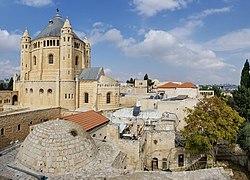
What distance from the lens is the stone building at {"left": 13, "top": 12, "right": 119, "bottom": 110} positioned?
35.3 m

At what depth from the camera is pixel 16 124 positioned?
21859mm

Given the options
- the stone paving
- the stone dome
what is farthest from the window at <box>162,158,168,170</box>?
the stone dome

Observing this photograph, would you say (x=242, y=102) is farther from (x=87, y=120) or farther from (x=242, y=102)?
(x=87, y=120)

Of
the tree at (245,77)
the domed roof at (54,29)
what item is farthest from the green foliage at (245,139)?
the domed roof at (54,29)

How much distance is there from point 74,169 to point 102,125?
12.5m

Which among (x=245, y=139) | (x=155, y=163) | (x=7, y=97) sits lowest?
(x=155, y=163)

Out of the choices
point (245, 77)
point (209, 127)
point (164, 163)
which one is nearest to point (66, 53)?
point (164, 163)

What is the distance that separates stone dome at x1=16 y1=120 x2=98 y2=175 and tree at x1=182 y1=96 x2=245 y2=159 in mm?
9761

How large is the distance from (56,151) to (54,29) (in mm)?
33232

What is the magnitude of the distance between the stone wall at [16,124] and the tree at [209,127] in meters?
16.9

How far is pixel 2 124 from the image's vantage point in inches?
787

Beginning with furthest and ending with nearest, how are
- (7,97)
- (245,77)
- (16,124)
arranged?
1. (7,97)
2. (245,77)
3. (16,124)

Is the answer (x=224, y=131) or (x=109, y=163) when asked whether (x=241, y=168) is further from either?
(x=109, y=163)

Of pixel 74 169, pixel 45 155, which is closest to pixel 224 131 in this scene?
pixel 74 169
